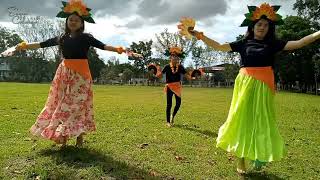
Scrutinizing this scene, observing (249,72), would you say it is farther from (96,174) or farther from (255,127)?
(96,174)

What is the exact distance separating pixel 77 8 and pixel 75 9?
0.14 ft

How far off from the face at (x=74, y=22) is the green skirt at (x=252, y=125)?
3176mm

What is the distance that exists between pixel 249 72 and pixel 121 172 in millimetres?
2714

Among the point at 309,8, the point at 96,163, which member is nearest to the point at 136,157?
the point at 96,163

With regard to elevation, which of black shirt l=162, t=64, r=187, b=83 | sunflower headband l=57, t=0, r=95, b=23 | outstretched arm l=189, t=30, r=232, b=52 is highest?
sunflower headband l=57, t=0, r=95, b=23

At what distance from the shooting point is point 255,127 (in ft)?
24.8

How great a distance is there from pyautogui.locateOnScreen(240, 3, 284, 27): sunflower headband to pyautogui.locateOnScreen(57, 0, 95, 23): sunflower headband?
9.66ft

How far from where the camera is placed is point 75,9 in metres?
8.52

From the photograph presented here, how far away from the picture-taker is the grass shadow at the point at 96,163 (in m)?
7.32

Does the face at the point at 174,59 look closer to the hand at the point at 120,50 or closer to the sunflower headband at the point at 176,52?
the sunflower headband at the point at 176,52

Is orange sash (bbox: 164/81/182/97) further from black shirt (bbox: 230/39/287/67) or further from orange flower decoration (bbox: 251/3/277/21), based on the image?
orange flower decoration (bbox: 251/3/277/21)

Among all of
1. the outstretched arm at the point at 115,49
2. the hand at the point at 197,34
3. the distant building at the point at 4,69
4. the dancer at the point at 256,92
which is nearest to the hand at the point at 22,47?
the outstretched arm at the point at 115,49

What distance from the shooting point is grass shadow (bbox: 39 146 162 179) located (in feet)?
24.0

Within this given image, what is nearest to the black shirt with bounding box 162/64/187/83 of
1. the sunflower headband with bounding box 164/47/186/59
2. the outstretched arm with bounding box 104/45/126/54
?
the sunflower headband with bounding box 164/47/186/59
